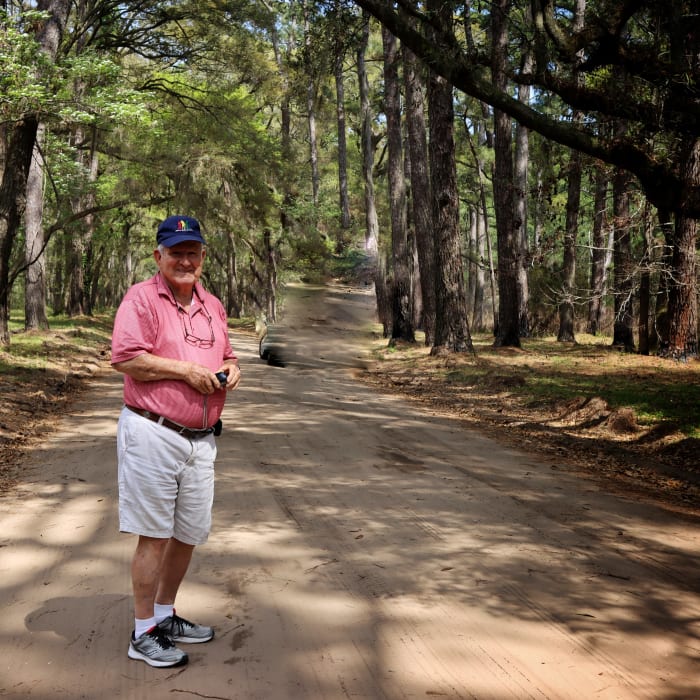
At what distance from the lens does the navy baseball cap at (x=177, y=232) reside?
3.82 metres

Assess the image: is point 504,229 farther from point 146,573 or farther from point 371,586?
point 146,573

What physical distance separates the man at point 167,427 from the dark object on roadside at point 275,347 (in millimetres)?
14578

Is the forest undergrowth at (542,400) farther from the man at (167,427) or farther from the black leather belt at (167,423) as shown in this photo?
the black leather belt at (167,423)

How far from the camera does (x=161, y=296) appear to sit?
148 inches

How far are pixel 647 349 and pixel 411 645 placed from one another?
56.2 ft

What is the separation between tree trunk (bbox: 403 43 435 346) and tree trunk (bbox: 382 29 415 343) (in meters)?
→ 0.58

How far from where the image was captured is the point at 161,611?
3.88 metres

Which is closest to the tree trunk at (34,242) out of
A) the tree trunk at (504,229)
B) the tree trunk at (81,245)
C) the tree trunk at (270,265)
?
the tree trunk at (81,245)

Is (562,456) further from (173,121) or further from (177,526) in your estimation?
(173,121)

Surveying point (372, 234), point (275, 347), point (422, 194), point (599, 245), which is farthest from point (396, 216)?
point (275, 347)

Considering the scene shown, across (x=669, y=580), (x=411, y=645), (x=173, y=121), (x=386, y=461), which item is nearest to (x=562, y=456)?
(x=386, y=461)

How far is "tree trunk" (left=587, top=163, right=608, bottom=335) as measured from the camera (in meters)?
12.6

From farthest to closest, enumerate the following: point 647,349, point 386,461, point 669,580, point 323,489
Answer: point 647,349, point 386,461, point 323,489, point 669,580

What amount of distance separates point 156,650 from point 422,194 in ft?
67.5
